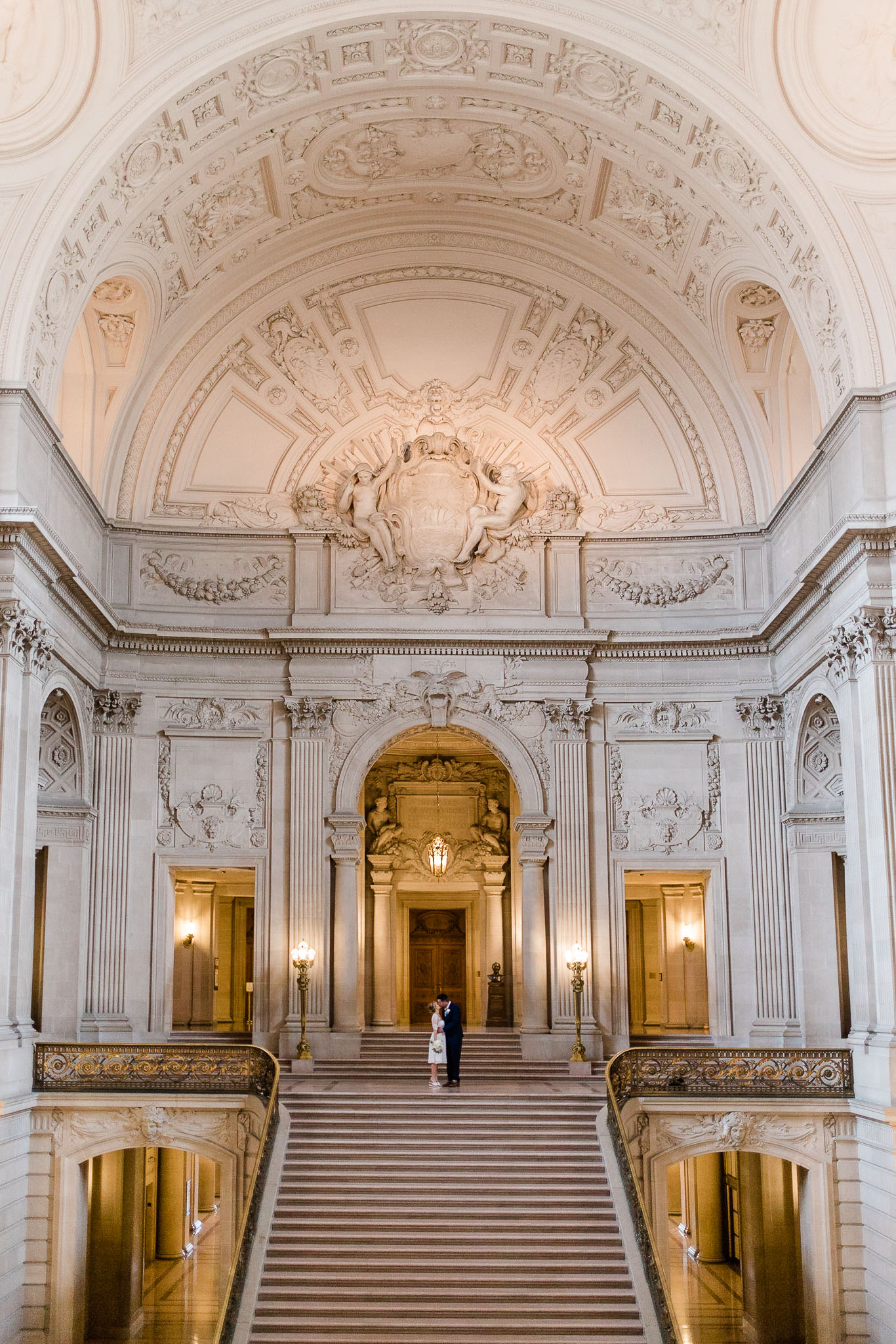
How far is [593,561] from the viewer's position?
24.9 m

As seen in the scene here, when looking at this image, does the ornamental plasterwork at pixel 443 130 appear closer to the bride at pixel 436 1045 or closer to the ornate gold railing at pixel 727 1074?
the ornate gold railing at pixel 727 1074

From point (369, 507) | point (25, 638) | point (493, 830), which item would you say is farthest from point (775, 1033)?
point (25, 638)

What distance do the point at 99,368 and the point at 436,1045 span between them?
40.0 feet

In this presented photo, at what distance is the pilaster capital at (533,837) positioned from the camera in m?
23.5

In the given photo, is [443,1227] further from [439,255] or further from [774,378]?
[439,255]

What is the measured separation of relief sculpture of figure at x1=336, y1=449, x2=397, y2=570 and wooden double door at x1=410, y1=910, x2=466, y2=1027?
29.5 feet

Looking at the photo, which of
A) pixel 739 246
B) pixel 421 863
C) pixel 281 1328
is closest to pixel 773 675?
pixel 739 246

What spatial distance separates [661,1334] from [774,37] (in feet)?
51.6

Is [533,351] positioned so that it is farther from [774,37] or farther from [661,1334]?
[661,1334]

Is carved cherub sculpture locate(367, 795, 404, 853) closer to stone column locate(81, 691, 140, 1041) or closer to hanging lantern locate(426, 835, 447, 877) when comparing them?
hanging lantern locate(426, 835, 447, 877)

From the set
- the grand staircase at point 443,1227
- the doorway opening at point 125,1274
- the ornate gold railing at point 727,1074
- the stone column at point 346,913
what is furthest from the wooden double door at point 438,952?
the ornate gold railing at point 727,1074

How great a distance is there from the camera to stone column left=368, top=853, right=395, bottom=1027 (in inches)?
1106

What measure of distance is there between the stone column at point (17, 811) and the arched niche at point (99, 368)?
5641 mm

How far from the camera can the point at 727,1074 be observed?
18.3 metres
